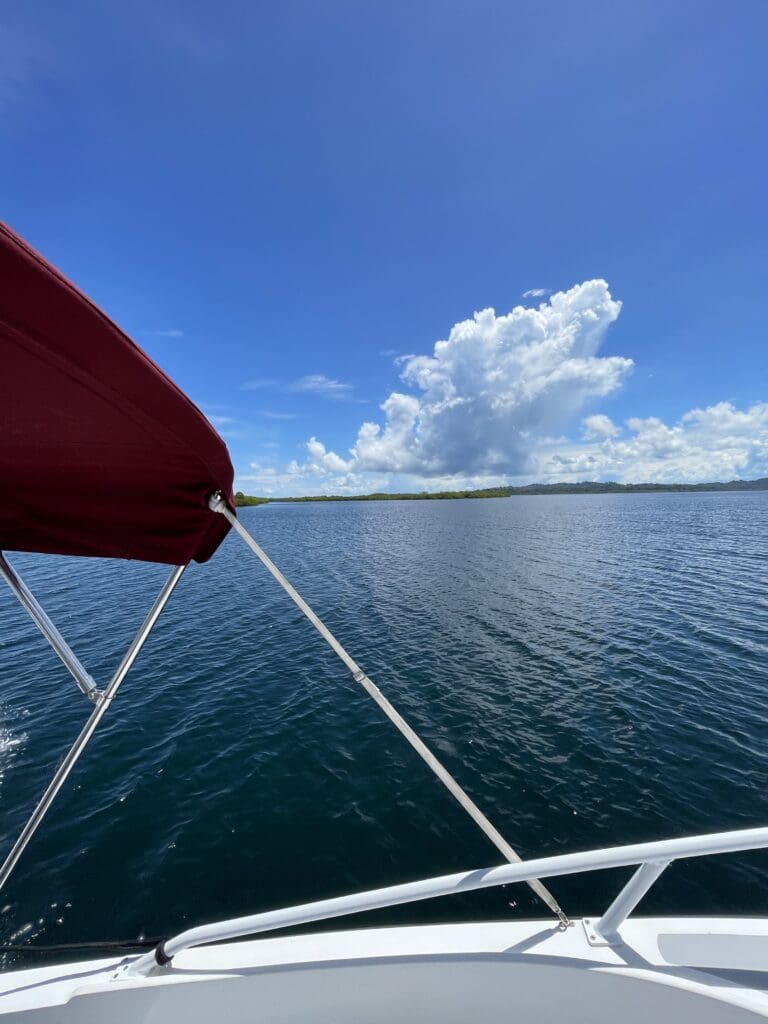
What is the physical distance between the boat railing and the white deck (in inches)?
5.7

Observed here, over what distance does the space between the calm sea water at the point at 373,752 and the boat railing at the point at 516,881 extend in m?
5.32

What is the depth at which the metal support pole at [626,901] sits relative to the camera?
8.81ft

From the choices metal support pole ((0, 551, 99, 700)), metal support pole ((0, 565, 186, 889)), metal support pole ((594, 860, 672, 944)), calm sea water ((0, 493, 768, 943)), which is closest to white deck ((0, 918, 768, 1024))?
metal support pole ((594, 860, 672, 944))

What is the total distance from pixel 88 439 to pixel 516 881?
3.89 meters

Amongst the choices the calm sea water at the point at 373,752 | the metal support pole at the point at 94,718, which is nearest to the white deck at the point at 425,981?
the metal support pole at the point at 94,718

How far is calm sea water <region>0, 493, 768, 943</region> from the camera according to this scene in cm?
777

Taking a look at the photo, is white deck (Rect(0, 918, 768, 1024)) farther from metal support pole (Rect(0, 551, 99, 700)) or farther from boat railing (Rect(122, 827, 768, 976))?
metal support pole (Rect(0, 551, 99, 700))

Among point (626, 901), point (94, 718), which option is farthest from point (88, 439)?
point (626, 901)

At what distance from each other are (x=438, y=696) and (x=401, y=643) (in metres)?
5.04

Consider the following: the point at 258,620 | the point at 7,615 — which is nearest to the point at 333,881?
the point at 258,620

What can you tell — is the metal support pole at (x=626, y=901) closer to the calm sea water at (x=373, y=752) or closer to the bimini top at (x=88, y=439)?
the bimini top at (x=88, y=439)

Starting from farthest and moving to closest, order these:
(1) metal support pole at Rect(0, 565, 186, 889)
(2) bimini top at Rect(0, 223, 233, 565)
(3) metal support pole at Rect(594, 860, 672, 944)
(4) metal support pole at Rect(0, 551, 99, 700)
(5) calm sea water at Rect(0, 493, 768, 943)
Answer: (5) calm sea water at Rect(0, 493, 768, 943), (4) metal support pole at Rect(0, 551, 99, 700), (1) metal support pole at Rect(0, 565, 186, 889), (3) metal support pole at Rect(594, 860, 672, 944), (2) bimini top at Rect(0, 223, 233, 565)

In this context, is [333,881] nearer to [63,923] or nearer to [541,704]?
[63,923]

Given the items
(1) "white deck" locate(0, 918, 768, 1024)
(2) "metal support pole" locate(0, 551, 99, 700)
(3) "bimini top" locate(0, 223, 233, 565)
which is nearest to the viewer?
(3) "bimini top" locate(0, 223, 233, 565)
